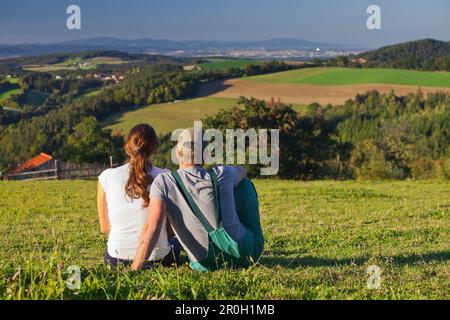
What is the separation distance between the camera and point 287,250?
7359mm

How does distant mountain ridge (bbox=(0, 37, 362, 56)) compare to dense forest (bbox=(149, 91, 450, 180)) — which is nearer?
dense forest (bbox=(149, 91, 450, 180))

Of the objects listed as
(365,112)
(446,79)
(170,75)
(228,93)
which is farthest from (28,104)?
(446,79)

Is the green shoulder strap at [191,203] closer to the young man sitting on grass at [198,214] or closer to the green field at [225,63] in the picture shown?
the young man sitting on grass at [198,214]

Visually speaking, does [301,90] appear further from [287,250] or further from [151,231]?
[151,231]

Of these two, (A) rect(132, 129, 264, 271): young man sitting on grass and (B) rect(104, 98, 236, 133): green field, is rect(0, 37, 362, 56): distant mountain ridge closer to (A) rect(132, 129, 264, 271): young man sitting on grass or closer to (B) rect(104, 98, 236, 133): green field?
(B) rect(104, 98, 236, 133): green field

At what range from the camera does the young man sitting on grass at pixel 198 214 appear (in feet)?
16.5

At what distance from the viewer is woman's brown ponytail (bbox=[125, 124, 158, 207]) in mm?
5359

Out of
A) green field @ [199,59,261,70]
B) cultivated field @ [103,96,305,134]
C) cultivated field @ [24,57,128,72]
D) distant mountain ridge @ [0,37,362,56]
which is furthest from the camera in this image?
green field @ [199,59,261,70]

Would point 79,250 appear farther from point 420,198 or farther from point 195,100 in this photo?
point 195,100

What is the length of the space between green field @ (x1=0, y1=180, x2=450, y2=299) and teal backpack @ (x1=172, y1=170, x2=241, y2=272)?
0.22 m

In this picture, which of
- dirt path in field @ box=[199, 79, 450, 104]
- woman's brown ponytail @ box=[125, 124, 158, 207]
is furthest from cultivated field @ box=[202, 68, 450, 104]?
woman's brown ponytail @ box=[125, 124, 158, 207]

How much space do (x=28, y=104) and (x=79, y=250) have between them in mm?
66116

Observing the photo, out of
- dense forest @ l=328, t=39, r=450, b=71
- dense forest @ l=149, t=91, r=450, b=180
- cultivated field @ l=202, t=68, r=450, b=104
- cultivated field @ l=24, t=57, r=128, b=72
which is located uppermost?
dense forest @ l=328, t=39, r=450, b=71

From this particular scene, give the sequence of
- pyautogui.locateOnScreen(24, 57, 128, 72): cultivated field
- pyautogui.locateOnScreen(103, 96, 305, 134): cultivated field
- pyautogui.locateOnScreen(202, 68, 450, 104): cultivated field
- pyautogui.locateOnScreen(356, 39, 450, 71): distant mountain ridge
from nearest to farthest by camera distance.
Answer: pyautogui.locateOnScreen(103, 96, 305, 134): cultivated field, pyautogui.locateOnScreen(202, 68, 450, 104): cultivated field, pyautogui.locateOnScreen(24, 57, 128, 72): cultivated field, pyautogui.locateOnScreen(356, 39, 450, 71): distant mountain ridge
